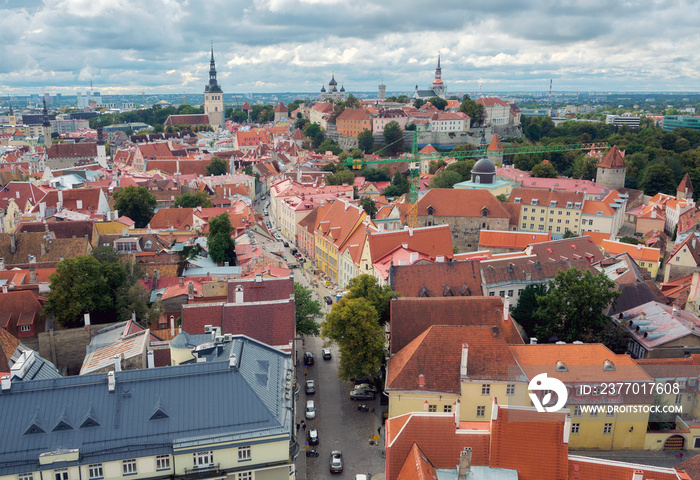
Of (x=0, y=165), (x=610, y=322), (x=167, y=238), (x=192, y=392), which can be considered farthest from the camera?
(x=0, y=165)

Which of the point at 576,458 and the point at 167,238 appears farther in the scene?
the point at 167,238

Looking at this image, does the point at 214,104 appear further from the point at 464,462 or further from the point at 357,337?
the point at 464,462

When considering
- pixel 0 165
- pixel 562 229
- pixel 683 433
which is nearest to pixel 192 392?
pixel 683 433

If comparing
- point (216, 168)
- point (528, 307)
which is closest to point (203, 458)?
point (528, 307)

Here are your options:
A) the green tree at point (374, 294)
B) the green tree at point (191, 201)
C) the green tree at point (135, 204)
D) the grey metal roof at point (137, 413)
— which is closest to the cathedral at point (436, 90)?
the green tree at point (191, 201)

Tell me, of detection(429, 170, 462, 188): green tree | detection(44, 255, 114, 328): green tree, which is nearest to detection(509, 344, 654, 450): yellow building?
detection(44, 255, 114, 328): green tree

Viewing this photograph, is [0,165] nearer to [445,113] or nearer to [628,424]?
[445,113]
